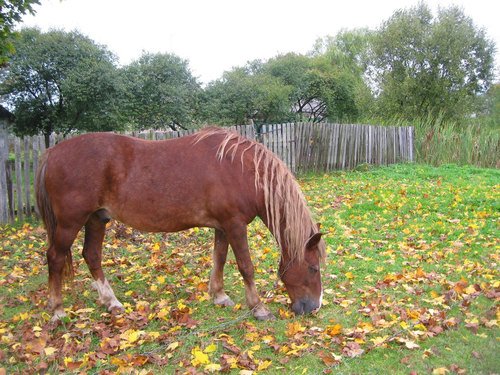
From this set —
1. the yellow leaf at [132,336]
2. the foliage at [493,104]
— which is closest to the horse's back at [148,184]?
the yellow leaf at [132,336]

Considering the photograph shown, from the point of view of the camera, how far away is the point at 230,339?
3.50 meters

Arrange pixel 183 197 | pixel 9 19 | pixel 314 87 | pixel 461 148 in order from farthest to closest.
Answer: pixel 314 87 < pixel 461 148 < pixel 9 19 < pixel 183 197

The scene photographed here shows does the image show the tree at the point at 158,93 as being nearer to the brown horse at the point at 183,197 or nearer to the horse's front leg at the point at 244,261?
the brown horse at the point at 183,197

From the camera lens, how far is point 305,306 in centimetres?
390

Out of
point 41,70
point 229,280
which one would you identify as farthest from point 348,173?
point 41,70

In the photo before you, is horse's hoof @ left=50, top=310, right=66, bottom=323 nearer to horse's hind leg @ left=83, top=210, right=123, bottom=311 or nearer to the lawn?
the lawn

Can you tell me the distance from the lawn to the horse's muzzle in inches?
Answer: 2.7

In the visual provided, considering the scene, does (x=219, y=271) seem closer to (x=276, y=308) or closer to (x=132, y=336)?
(x=276, y=308)

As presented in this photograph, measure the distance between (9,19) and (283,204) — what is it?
563 centimetres

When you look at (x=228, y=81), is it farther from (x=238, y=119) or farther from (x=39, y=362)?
(x=39, y=362)

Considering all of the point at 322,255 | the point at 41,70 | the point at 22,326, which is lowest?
the point at 22,326

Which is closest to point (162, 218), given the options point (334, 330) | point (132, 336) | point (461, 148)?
point (132, 336)

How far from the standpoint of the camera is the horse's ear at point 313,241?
3.76 metres

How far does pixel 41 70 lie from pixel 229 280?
606 inches
